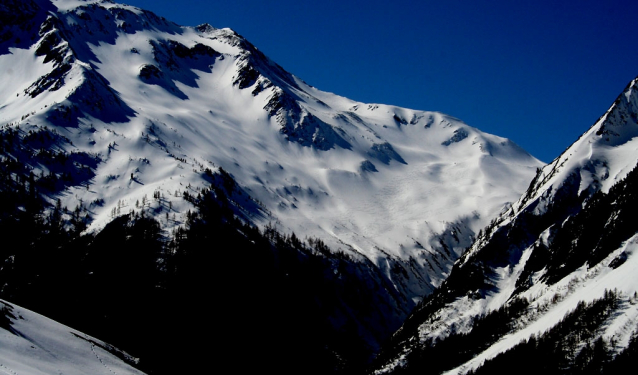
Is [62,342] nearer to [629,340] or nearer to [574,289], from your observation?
[629,340]

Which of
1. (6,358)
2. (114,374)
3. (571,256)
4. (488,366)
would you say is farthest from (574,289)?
(6,358)

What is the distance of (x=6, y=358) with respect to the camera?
177 ft

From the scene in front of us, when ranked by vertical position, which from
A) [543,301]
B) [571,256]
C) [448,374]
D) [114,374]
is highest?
[571,256]

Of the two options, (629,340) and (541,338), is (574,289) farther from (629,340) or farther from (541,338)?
(629,340)

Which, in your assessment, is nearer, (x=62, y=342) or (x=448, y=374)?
(x=62, y=342)

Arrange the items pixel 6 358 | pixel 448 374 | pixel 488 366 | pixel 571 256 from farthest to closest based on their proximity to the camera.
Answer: pixel 571 256 < pixel 448 374 < pixel 488 366 < pixel 6 358

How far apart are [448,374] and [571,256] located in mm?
61624

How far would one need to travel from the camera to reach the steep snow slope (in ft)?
185

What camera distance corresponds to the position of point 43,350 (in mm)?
64625

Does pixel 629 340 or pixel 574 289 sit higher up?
pixel 574 289

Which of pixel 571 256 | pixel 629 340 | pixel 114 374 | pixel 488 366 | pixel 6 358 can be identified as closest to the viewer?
pixel 6 358

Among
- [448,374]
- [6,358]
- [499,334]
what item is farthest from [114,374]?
[499,334]

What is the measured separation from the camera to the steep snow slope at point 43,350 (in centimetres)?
5638

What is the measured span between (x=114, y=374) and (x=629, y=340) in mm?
112870
